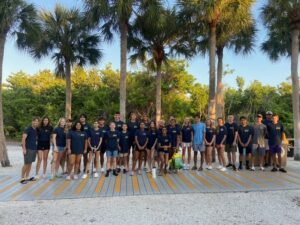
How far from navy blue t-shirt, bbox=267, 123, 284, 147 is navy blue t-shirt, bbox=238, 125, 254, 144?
632 millimetres

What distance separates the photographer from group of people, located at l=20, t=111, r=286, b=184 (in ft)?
31.2

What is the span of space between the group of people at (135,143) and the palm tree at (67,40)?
798 cm

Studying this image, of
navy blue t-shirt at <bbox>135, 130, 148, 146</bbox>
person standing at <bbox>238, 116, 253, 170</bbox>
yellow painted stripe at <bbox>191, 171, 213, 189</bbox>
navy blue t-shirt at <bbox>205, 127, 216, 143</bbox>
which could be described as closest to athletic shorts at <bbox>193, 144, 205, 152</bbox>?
navy blue t-shirt at <bbox>205, 127, 216, 143</bbox>

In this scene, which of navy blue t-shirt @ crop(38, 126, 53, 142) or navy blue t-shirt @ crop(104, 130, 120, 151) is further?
navy blue t-shirt @ crop(104, 130, 120, 151)

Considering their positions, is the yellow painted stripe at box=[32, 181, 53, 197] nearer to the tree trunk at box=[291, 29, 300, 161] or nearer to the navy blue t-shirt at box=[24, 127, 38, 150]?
the navy blue t-shirt at box=[24, 127, 38, 150]

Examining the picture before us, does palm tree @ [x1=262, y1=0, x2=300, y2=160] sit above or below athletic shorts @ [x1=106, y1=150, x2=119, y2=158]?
above

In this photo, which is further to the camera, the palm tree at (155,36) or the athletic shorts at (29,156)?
the palm tree at (155,36)

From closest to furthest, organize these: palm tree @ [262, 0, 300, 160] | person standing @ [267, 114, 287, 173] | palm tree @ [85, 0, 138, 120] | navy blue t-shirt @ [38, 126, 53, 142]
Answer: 1. navy blue t-shirt @ [38, 126, 53, 142]
2. person standing @ [267, 114, 287, 173]
3. palm tree @ [85, 0, 138, 120]
4. palm tree @ [262, 0, 300, 160]

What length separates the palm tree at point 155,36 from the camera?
1417 cm

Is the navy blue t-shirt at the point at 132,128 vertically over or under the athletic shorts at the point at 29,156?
over

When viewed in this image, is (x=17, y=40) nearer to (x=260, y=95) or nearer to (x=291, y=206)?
(x=291, y=206)

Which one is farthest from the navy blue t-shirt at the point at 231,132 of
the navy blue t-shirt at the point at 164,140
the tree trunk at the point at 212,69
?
the tree trunk at the point at 212,69

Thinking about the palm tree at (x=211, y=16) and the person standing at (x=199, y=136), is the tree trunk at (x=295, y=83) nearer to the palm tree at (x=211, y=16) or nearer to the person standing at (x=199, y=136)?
the palm tree at (x=211, y=16)

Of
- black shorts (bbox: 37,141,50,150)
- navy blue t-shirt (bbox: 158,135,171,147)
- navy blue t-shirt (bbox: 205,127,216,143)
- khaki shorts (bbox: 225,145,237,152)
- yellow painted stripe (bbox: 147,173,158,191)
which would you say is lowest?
yellow painted stripe (bbox: 147,173,158,191)
